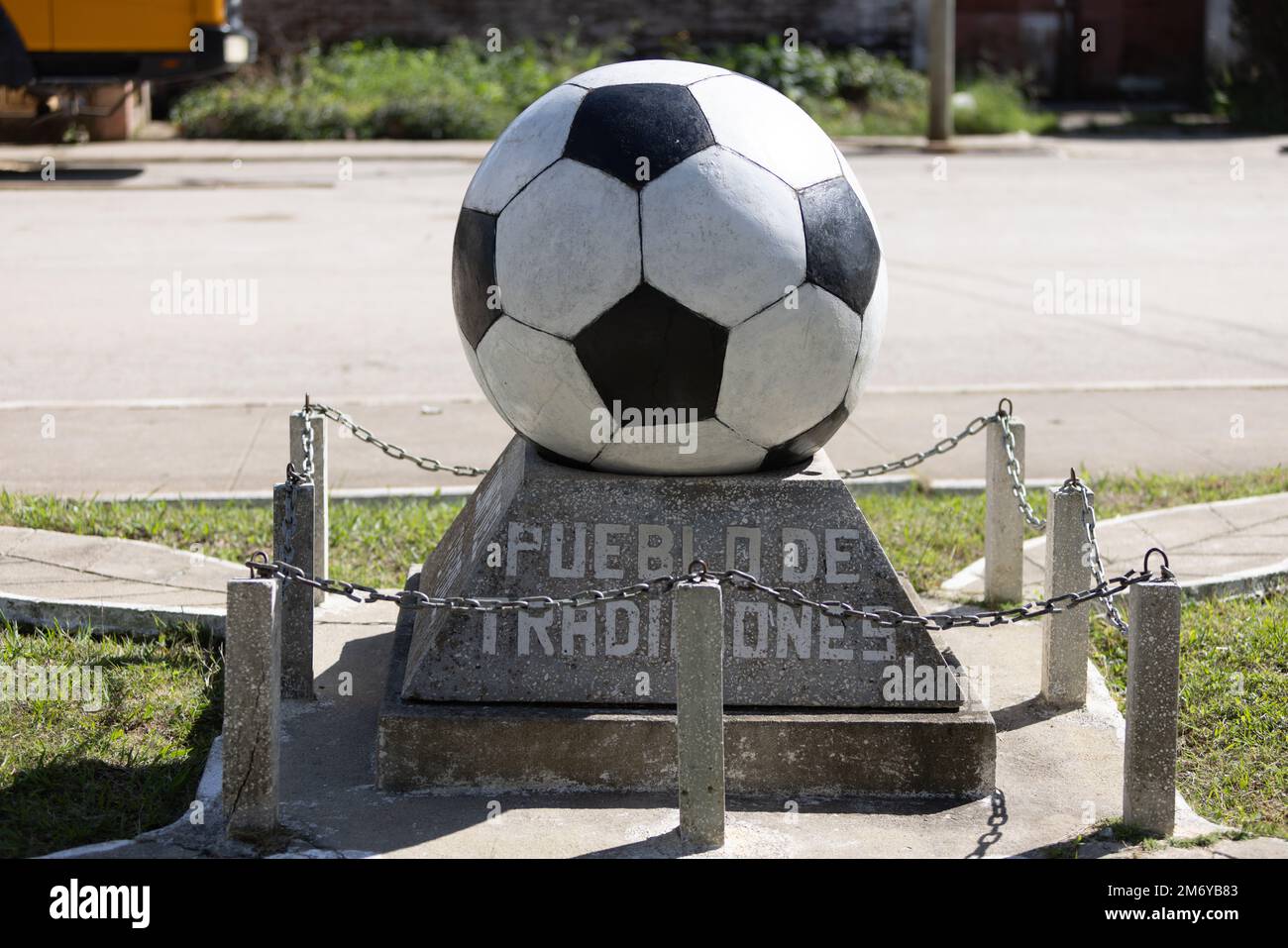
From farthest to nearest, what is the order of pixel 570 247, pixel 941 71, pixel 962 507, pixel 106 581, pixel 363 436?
pixel 941 71 → pixel 962 507 → pixel 363 436 → pixel 106 581 → pixel 570 247

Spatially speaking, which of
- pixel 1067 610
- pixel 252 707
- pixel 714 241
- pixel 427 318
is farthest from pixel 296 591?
pixel 427 318

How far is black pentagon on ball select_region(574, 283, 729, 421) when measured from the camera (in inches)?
172

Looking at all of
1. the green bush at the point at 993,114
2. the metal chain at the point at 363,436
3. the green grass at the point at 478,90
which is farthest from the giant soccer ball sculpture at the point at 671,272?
the green bush at the point at 993,114

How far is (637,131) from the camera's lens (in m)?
4.42

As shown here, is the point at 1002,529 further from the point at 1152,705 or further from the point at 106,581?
the point at 106,581

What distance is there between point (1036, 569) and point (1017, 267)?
6.66 metres

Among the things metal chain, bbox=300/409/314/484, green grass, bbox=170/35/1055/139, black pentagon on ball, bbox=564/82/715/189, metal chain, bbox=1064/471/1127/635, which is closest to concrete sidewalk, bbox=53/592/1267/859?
metal chain, bbox=1064/471/1127/635

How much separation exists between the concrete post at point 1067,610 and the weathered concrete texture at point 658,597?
27.0 inches

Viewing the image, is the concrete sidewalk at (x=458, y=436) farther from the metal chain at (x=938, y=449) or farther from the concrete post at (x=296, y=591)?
the concrete post at (x=296, y=591)

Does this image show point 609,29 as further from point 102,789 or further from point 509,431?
point 102,789

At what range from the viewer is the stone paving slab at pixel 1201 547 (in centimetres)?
609

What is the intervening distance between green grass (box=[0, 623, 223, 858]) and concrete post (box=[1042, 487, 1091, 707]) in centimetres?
265

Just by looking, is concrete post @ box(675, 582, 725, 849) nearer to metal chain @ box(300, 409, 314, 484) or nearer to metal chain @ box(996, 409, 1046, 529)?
metal chain @ box(300, 409, 314, 484)

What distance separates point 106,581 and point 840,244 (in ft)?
10.3
